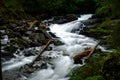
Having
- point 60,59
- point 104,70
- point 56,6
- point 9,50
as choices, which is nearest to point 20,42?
point 9,50

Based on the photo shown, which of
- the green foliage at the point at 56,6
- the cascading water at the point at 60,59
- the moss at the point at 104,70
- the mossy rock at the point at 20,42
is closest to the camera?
the moss at the point at 104,70

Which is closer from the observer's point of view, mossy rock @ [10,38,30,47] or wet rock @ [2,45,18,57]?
wet rock @ [2,45,18,57]

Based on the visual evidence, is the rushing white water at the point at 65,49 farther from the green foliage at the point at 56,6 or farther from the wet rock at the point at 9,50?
the green foliage at the point at 56,6

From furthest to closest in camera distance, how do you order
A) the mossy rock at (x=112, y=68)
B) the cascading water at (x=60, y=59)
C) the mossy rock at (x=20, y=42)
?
the mossy rock at (x=20, y=42) < the cascading water at (x=60, y=59) < the mossy rock at (x=112, y=68)

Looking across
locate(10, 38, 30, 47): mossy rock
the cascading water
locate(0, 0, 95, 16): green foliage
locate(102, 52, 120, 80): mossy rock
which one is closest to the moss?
locate(102, 52, 120, 80): mossy rock

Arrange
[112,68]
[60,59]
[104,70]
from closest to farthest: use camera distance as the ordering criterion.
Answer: [112,68]
[104,70]
[60,59]

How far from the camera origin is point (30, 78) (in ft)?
38.1

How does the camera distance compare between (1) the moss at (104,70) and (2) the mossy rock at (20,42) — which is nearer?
(1) the moss at (104,70)

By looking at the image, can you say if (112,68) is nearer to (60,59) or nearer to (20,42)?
(60,59)

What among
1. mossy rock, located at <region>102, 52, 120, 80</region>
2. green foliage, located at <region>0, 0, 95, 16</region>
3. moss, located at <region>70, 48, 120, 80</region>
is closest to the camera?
mossy rock, located at <region>102, 52, 120, 80</region>

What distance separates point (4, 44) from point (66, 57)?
384 cm

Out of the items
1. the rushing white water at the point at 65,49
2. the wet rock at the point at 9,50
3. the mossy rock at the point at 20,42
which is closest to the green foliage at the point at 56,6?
the rushing white water at the point at 65,49

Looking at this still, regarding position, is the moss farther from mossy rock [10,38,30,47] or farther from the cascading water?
mossy rock [10,38,30,47]

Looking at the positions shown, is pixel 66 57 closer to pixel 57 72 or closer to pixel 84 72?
pixel 57 72
